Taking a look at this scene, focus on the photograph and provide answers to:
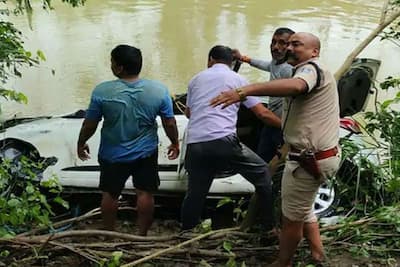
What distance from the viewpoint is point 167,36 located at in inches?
550

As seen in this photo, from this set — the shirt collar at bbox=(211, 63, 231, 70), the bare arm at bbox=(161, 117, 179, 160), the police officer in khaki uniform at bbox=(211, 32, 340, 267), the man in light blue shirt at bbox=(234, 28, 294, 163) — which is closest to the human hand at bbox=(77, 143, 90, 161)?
the bare arm at bbox=(161, 117, 179, 160)

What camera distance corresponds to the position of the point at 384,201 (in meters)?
4.29

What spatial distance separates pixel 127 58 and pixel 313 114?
1.28 m

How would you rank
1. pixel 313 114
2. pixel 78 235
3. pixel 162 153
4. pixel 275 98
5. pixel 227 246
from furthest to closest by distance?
pixel 162 153 < pixel 275 98 < pixel 227 246 < pixel 78 235 < pixel 313 114

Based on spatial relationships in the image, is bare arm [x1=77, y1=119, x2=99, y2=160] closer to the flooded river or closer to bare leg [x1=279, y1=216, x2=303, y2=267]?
bare leg [x1=279, y1=216, x2=303, y2=267]

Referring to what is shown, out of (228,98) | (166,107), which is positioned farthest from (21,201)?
(228,98)

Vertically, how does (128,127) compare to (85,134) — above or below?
above

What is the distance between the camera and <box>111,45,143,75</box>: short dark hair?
379cm

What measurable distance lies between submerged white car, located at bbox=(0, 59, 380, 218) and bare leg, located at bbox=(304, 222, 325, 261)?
100cm

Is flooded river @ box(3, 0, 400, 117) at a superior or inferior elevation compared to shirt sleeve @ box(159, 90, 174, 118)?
inferior

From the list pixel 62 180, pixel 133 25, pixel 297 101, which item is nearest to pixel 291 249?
pixel 297 101

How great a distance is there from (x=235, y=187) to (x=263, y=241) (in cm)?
79

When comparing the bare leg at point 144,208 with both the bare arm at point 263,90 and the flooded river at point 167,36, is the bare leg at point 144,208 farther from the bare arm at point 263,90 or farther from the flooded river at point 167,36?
the flooded river at point 167,36

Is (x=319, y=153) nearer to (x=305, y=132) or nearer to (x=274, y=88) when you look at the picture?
(x=305, y=132)
